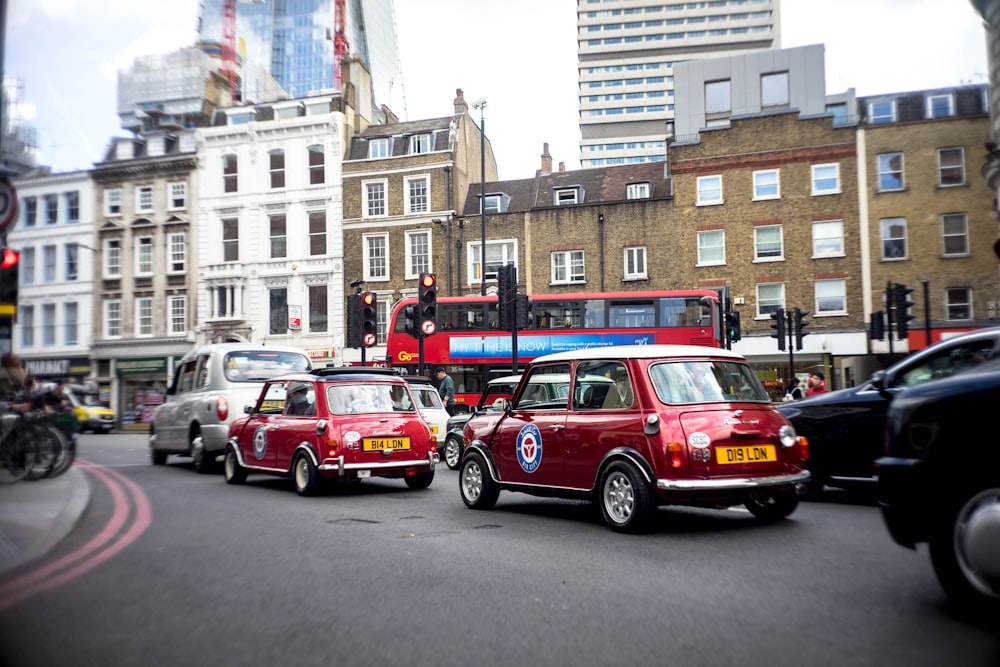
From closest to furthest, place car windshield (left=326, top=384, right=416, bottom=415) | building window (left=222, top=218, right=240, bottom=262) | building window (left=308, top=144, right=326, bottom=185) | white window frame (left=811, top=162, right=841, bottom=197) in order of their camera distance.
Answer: car windshield (left=326, top=384, right=416, bottom=415)
white window frame (left=811, top=162, right=841, bottom=197)
building window (left=308, top=144, right=326, bottom=185)
building window (left=222, top=218, right=240, bottom=262)

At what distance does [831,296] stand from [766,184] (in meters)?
5.55

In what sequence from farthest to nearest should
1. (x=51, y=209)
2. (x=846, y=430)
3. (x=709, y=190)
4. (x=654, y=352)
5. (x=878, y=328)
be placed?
(x=709, y=190) < (x=878, y=328) < (x=846, y=430) < (x=654, y=352) < (x=51, y=209)

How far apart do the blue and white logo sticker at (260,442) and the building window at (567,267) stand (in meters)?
27.7

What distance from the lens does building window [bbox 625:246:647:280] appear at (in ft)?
124

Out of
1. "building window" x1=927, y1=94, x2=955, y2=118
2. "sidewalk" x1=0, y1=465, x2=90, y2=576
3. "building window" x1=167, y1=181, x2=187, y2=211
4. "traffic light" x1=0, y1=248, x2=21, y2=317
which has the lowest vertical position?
"sidewalk" x1=0, y1=465, x2=90, y2=576

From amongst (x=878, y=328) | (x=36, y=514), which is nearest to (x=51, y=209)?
(x=36, y=514)

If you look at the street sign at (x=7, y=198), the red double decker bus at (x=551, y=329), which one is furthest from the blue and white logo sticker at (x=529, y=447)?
the red double decker bus at (x=551, y=329)

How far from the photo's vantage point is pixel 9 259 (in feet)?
21.1

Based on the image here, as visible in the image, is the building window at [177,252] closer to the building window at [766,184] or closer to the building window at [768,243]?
the building window at [768,243]

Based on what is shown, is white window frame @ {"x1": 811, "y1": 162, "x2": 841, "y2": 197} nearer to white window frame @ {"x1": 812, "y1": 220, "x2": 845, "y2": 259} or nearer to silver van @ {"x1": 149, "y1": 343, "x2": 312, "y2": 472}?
white window frame @ {"x1": 812, "y1": 220, "x2": 845, "y2": 259}

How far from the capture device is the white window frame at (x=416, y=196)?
41.5m

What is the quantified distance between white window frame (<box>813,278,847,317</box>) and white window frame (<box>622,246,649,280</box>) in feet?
23.5

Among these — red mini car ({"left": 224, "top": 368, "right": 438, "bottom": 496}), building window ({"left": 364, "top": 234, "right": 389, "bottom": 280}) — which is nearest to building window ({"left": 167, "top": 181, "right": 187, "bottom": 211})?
building window ({"left": 364, "top": 234, "right": 389, "bottom": 280})

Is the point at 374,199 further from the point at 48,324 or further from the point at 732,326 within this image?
the point at 48,324
